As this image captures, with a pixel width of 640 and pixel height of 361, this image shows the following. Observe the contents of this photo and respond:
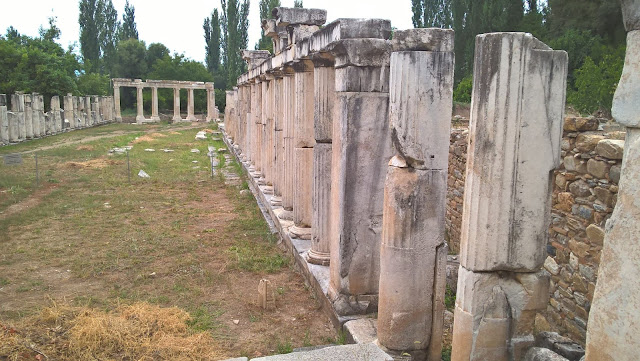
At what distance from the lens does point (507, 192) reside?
357 cm

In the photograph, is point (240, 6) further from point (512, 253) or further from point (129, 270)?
point (512, 253)

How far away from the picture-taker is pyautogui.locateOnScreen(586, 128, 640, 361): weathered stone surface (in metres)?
2.38

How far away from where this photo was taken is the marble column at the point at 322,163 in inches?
277

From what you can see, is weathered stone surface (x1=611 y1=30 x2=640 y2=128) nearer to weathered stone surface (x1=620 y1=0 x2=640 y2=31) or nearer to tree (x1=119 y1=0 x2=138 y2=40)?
weathered stone surface (x1=620 y1=0 x2=640 y2=31)

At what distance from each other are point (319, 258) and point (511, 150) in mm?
4268

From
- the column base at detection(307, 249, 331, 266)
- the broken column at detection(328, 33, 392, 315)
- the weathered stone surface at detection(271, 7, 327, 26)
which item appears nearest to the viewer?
the broken column at detection(328, 33, 392, 315)

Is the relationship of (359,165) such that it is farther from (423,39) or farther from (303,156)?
(303,156)

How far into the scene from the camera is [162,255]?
9.09 meters

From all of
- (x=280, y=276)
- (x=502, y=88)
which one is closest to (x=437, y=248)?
(x=502, y=88)

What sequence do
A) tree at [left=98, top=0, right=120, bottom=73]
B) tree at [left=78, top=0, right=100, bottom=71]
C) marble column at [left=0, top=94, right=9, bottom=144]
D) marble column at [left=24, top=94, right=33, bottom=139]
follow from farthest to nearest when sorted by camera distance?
tree at [left=98, top=0, right=120, bottom=73] → tree at [left=78, top=0, right=100, bottom=71] → marble column at [left=24, top=94, right=33, bottom=139] → marble column at [left=0, top=94, right=9, bottom=144]

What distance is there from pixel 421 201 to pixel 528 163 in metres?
1.18

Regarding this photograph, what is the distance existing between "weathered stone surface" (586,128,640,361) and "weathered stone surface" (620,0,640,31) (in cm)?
33

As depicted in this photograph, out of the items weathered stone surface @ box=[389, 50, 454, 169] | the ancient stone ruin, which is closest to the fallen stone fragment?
the ancient stone ruin

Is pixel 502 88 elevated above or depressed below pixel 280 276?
above
